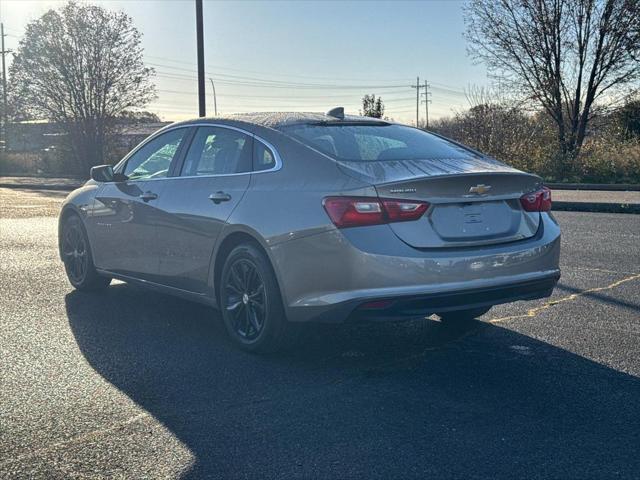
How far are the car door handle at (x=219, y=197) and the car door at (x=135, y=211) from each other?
2.33 feet

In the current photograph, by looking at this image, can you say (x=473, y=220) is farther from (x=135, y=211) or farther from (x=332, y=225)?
(x=135, y=211)

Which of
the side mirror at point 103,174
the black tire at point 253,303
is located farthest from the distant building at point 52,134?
the black tire at point 253,303

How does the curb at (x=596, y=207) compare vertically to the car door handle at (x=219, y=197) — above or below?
below

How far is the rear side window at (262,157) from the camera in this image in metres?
5.46

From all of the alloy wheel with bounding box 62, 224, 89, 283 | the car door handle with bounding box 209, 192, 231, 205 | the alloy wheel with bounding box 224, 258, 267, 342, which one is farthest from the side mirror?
the alloy wheel with bounding box 224, 258, 267, 342

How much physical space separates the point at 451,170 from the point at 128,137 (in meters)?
33.0

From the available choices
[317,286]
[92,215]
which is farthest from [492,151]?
[317,286]

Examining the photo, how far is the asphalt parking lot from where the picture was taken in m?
3.63

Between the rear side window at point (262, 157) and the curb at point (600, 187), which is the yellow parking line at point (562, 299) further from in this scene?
the curb at point (600, 187)

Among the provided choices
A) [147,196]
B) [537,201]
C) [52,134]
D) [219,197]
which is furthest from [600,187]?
[52,134]

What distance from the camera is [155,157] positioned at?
6750mm

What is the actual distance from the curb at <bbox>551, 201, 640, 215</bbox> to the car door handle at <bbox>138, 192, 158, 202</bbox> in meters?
11.2

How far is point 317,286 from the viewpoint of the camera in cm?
484

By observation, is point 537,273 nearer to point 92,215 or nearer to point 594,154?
point 92,215
